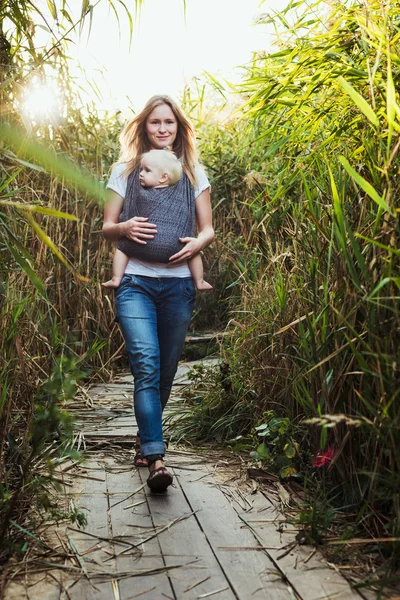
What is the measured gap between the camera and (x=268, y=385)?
368cm

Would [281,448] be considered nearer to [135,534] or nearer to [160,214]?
[135,534]

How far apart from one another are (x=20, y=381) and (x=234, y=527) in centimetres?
121

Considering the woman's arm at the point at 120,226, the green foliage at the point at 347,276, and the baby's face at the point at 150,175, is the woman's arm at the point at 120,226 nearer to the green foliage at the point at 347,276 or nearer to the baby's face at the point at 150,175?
the baby's face at the point at 150,175

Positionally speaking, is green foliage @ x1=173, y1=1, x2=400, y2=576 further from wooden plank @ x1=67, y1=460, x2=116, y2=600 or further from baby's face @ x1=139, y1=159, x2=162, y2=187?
wooden plank @ x1=67, y1=460, x2=116, y2=600

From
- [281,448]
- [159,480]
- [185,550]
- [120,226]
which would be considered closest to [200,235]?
[120,226]

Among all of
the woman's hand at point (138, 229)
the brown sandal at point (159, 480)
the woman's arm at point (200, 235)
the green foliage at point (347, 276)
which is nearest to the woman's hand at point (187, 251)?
the woman's arm at point (200, 235)

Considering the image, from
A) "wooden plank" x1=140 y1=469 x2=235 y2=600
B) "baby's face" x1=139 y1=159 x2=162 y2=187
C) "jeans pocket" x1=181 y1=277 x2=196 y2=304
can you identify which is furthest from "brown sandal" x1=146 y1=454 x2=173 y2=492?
"baby's face" x1=139 y1=159 x2=162 y2=187

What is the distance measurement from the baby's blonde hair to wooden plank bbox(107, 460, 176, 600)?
1.35 m

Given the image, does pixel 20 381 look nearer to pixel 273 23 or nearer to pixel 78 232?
pixel 273 23

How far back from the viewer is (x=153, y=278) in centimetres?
342

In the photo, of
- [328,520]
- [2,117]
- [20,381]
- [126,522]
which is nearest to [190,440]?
[20,381]

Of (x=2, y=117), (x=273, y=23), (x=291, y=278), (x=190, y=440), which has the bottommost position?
(x=190, y=440)

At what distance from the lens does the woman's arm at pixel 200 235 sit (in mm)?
3420

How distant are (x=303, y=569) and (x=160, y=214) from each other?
1734 mm
